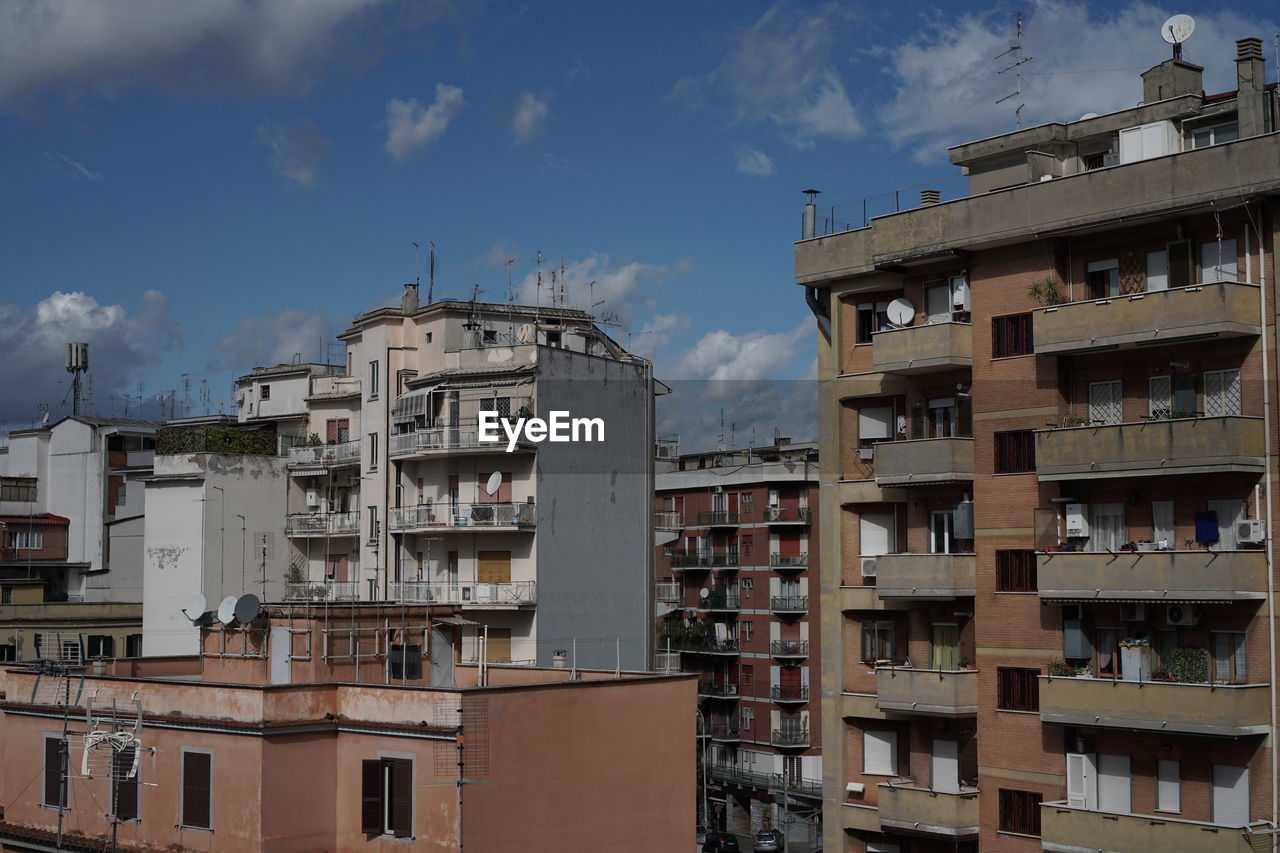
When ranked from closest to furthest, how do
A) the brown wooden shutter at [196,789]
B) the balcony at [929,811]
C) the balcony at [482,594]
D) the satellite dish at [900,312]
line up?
the balcony at [929,811] < the brown wooden shutter at [196,789] < the satellite dish at [900,312] < the balcony at [482,594]

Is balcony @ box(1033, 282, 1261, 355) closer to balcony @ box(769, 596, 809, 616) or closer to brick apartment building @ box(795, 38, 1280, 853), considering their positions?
brick apartment building @ box(795, 38, 1280, 853)

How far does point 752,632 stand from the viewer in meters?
77.1

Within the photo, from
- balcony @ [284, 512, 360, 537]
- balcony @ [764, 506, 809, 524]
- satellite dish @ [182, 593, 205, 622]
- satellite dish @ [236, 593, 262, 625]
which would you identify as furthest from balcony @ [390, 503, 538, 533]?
balcony @ [764, 506, 809, 524]

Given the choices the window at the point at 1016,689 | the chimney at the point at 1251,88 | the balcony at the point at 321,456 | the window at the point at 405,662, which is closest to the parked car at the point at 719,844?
the balcony at the point at 321,456

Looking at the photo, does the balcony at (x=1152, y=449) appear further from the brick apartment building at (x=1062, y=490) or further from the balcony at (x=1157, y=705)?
the balcony at (x=1157, y=705)

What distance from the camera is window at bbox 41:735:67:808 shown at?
34.2 meters

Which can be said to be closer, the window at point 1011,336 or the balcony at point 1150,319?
the balcony at point 1150,319

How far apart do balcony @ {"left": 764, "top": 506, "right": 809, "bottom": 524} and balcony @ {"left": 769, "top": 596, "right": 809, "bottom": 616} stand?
3928 millimetres

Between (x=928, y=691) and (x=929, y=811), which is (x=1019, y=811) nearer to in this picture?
(x=929, y=811)

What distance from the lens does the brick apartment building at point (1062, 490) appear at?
1057 inches

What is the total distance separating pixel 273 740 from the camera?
97.5 feet

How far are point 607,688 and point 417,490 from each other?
28.9 meters

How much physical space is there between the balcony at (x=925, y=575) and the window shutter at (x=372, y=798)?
445 inches

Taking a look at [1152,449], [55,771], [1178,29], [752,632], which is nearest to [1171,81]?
[1178,29]
